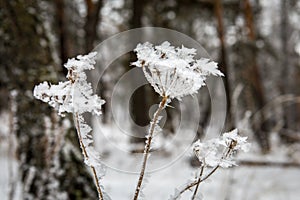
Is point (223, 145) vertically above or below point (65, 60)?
below

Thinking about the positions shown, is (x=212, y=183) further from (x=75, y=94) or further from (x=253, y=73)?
(x=253, y=73)

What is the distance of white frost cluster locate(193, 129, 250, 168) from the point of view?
66 centimetres

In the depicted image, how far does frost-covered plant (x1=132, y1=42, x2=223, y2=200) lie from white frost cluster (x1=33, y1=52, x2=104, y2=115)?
0.09 meters

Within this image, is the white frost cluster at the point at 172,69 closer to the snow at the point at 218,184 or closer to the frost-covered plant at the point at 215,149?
the frost-covered plant at the point at 215,149

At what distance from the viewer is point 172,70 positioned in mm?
588

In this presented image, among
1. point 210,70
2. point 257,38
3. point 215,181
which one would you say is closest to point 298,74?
point 257,38

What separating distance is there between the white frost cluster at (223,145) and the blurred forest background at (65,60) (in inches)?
30.5

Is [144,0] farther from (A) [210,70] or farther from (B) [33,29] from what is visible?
(A) [210,70]

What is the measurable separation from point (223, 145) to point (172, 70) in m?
0.17

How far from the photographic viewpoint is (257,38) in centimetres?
692

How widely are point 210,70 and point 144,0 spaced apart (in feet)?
20.1

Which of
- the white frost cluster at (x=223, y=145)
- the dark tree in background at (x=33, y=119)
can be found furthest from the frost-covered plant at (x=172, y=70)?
the dark tree in background at (x=33, y=119)

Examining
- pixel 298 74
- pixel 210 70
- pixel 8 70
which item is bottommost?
pixel 210 70

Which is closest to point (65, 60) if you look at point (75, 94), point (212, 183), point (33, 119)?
point (212, 183)
